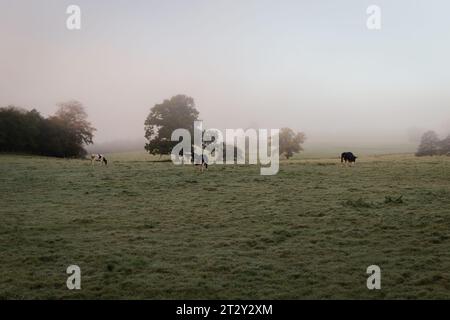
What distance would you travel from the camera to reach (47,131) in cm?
6331

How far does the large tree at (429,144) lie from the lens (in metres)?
72.8

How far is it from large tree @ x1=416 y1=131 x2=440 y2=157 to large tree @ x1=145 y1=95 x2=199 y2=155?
39498 millimetres

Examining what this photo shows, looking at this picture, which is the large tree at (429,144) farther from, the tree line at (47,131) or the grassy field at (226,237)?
the tree line at (47,131)

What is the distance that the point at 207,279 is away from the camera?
38.9 ft

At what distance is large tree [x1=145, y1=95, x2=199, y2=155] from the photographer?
5641 cm

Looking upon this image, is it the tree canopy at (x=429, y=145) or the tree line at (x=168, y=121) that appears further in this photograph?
the tree canopy at (x=429, y=145)

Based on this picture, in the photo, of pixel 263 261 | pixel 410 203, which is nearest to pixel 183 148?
pixel 410 203

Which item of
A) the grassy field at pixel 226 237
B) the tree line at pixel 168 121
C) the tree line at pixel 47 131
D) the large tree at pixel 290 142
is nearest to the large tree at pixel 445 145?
the large tree at pixel 290 142

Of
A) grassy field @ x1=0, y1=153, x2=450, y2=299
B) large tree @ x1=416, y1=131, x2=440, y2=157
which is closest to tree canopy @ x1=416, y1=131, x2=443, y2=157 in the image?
large tree @ x1=416, y1=131, x2=440, y2=157

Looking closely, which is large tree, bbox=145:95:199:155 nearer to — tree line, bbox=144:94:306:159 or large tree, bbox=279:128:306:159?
tree line, bbox=144:94:306:159

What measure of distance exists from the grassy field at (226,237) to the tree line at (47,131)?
Answer: 35.4 m

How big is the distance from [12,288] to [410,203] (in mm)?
16673
